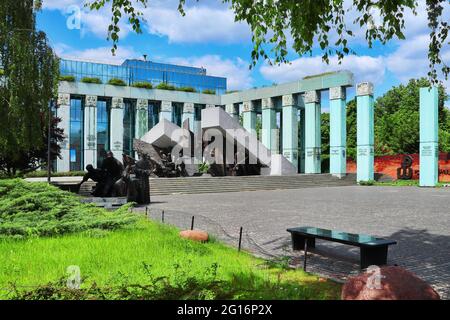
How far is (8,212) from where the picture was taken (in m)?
9.03

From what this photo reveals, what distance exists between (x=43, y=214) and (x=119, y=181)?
283 inches

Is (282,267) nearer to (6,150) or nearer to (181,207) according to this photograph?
(181,207)

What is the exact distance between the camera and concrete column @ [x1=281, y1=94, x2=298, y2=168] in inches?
1561

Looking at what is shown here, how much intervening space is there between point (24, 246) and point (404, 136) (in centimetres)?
4624

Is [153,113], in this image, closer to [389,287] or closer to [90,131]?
[90,131]

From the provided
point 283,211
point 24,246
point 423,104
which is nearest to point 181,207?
point 283,211

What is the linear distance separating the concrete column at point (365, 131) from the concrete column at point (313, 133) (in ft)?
13.8

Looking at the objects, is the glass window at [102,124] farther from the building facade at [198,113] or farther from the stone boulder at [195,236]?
the stone boulder at [195,236]

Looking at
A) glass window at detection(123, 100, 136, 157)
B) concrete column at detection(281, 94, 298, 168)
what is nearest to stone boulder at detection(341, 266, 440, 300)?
concrete column at detection(281, 94, 298, 168)

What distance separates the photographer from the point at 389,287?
3.51m

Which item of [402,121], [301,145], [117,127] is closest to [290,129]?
[301,145]

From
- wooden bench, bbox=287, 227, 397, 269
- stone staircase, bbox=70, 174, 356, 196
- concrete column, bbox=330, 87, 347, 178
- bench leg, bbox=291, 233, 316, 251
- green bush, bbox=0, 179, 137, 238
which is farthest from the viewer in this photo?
concrete column, bbox=330, 87, 347, 178

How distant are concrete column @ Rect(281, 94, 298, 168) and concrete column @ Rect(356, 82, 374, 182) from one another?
636 cm

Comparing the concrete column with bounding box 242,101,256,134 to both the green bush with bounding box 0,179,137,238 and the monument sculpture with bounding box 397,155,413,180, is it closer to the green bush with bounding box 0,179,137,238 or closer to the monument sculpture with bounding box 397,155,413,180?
the monument sculpture with bounding box 397,155,413,180
